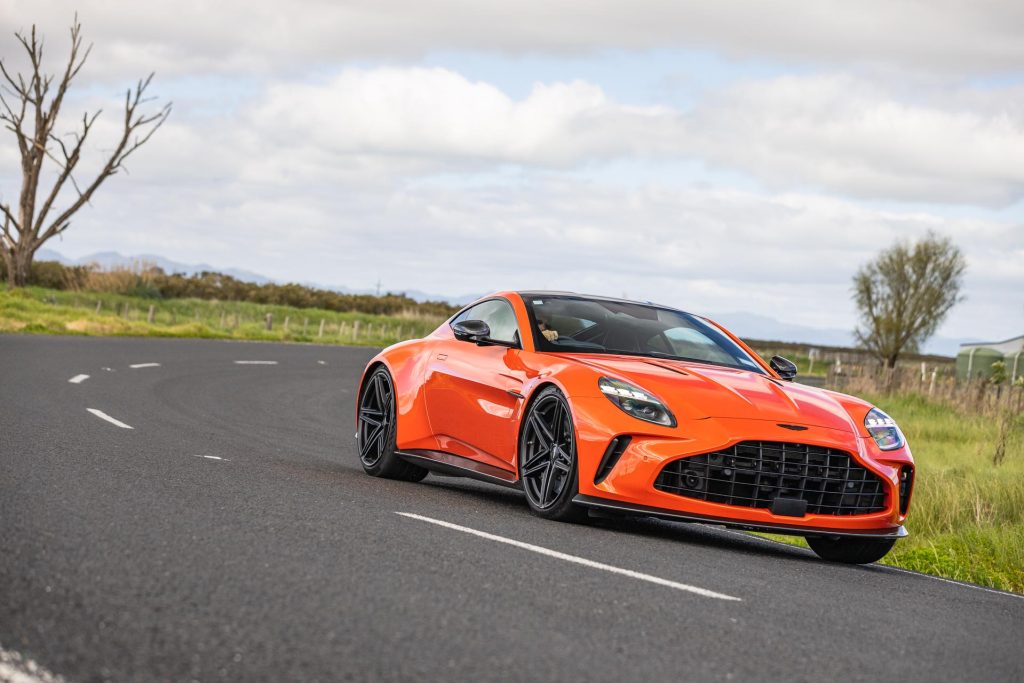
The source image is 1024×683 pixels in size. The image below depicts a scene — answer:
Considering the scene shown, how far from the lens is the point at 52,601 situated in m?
4.42

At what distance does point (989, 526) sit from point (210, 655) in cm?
829

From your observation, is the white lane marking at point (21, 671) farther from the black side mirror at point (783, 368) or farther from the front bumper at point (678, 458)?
the black side mirror at point (783, 368)

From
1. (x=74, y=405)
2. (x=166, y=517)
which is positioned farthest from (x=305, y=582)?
(x=74, y=405)

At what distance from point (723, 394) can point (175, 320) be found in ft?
156

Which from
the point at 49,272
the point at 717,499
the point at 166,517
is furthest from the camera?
the point at 49,272

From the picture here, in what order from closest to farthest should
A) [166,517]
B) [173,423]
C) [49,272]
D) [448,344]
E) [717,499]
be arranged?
[166,517] < [717,499] < [448,344] < [173,423] < [49,272]

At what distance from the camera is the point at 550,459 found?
7.71m

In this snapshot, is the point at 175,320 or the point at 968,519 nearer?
the point at 968,519

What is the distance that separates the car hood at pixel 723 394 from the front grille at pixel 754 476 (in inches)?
8.0

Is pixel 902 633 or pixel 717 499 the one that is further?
pixel 717 499

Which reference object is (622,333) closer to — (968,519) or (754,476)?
(754,476)

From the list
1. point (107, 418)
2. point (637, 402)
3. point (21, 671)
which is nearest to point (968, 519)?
point (637, 402)

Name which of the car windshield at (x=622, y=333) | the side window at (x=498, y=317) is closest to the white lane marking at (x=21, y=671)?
the car windshield at (x=622, y=333)

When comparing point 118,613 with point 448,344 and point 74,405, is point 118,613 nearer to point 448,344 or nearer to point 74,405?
point 448,344
